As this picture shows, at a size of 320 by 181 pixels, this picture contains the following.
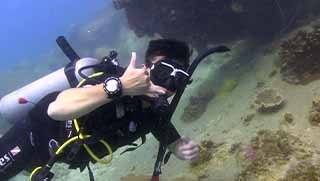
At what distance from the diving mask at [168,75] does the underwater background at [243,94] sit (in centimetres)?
211

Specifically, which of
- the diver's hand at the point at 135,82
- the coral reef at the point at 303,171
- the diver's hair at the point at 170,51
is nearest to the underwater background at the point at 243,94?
the coral reef at the point at 303,171

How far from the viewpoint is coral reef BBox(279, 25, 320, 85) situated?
737 cm

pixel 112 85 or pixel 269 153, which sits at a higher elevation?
pixel 112 85

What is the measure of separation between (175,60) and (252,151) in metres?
2.55

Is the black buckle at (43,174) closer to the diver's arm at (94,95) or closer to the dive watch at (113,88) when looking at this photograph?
the diver's arm at (94,95)

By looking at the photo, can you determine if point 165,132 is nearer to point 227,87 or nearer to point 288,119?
point 288,119

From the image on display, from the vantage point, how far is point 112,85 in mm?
3496

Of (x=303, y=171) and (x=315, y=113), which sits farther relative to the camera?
(x=315, y=113)

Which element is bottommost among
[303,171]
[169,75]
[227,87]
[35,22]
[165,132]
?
[35,22]

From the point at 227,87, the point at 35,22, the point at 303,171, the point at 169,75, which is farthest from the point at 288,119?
the point at 35,22

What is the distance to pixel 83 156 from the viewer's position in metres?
4.35

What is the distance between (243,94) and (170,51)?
4.59 meters

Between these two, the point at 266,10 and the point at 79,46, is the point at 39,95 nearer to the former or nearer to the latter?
the point at 266,10

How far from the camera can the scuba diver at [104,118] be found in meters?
Answer: 3.54
